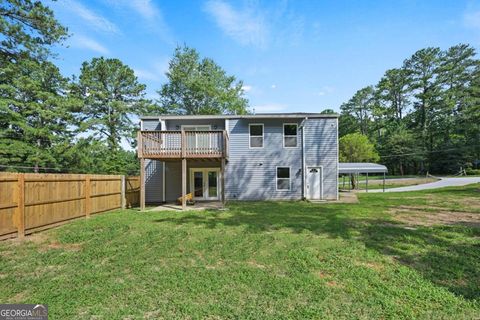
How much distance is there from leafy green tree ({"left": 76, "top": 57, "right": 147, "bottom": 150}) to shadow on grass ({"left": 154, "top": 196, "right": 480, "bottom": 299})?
20.2m

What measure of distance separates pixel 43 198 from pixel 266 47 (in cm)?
1214

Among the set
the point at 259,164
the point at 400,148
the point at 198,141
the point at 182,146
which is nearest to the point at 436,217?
the point at 259,164

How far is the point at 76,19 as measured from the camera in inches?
406

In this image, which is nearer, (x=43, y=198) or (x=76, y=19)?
(x=43, y=198)

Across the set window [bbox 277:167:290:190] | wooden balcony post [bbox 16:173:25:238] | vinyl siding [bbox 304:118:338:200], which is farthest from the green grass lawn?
vinyl siding [bbox 304:118:338:200]

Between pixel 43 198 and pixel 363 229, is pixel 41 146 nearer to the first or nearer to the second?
pixel 43 198

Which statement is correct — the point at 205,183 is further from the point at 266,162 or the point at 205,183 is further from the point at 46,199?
the point at 46,199

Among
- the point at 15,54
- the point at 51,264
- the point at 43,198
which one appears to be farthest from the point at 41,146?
the point at 51,264

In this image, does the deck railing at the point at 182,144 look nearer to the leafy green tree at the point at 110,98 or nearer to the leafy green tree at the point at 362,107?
the leafy green tree at the point at 110,98

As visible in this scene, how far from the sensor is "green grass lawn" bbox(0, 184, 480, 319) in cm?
336

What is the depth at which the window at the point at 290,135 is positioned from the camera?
14.9 m

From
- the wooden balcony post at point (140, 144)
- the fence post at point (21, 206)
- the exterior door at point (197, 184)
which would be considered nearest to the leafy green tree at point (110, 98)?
the exterior door at point (197, 184)

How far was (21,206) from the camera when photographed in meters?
6.57

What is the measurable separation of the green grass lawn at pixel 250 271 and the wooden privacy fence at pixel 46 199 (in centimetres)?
53
